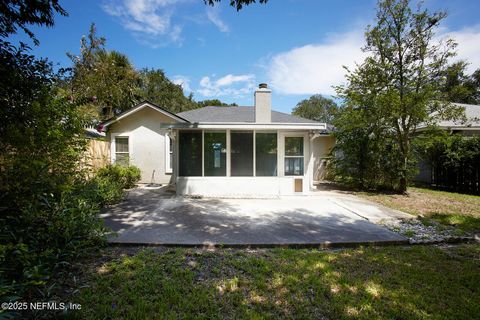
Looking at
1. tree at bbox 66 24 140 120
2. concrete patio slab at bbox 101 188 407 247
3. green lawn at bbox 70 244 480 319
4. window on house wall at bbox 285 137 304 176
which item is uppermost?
tree at bbox 66 24 140 120

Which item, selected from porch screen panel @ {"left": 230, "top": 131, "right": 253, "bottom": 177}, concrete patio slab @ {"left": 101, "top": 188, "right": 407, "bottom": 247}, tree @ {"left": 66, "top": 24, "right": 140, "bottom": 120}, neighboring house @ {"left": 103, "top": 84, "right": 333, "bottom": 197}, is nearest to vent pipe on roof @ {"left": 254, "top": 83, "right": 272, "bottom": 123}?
neighboring house @ {"left": 103, "top": 84, "right": 333, "bottom": 197}

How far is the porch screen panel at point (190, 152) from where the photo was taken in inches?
349

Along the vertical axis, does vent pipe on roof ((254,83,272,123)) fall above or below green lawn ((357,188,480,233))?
above

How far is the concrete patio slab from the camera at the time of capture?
14.7 ft

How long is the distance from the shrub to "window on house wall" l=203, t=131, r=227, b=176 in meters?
3.50

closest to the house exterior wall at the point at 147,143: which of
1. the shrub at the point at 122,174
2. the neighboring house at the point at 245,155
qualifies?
the shrub at the point at 122,174

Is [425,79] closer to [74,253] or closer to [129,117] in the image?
[74,253]

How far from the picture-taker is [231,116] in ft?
41.0

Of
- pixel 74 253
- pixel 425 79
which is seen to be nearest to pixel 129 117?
pixel 74 253

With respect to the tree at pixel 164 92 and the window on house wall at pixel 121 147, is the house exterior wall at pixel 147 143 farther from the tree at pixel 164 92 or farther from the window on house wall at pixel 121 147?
the tree at pixel 164 92

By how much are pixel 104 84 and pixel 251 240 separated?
1779 cm

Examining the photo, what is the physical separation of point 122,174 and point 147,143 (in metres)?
2.55

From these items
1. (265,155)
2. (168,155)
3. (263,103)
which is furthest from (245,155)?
(168,155)

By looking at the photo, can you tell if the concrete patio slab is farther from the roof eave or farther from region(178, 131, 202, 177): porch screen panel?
the roof eave
